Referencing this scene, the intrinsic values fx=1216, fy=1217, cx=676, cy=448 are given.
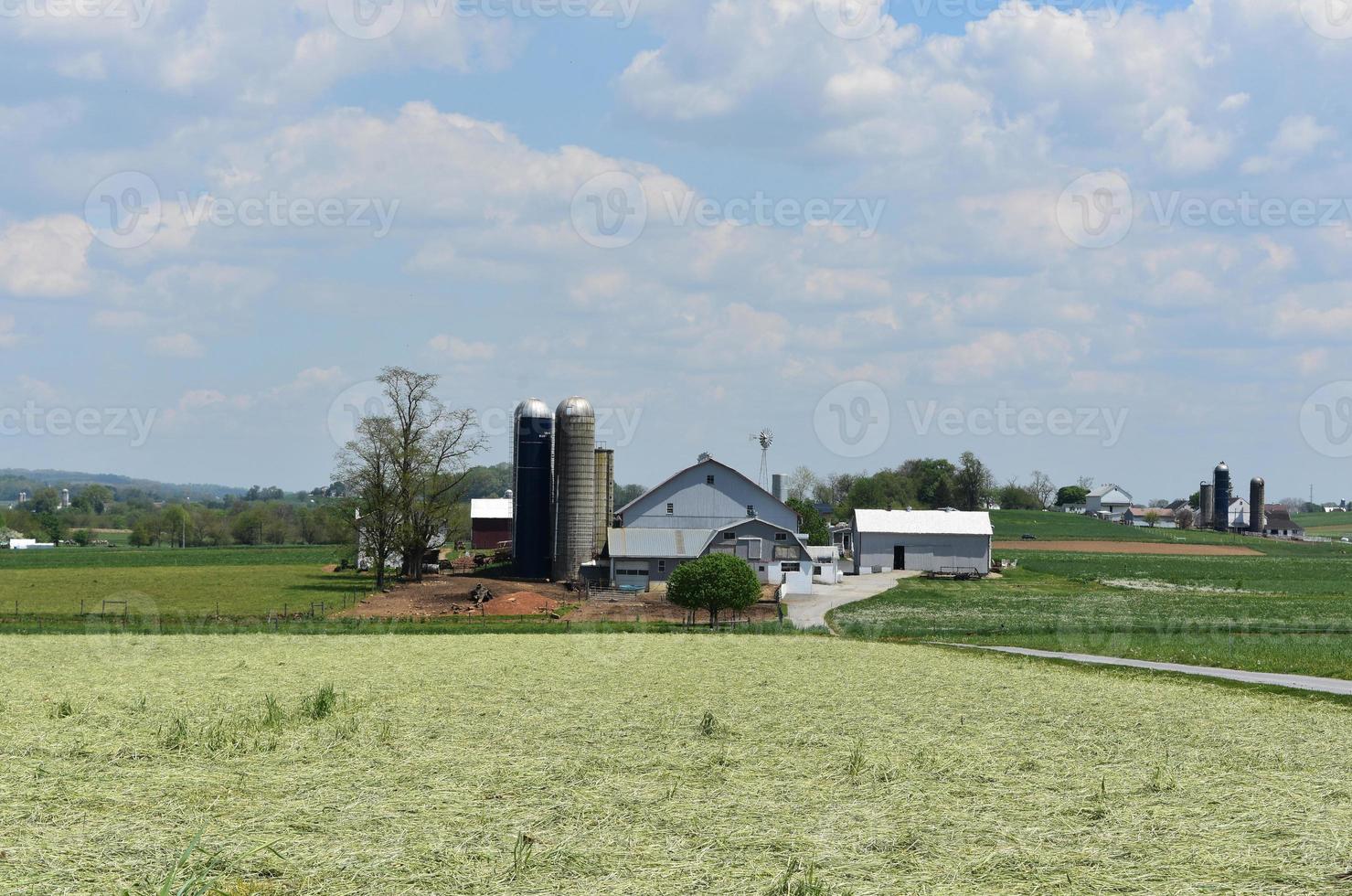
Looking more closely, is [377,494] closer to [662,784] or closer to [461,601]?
[461,601]

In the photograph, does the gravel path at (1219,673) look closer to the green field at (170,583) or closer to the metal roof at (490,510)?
the green field at (170,583)

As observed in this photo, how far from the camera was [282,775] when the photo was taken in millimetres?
16516

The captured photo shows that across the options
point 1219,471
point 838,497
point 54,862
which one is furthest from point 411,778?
point 1219,471

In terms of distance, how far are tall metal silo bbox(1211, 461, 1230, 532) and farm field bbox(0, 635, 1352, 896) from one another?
18131 cm

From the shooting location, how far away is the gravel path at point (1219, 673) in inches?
1153

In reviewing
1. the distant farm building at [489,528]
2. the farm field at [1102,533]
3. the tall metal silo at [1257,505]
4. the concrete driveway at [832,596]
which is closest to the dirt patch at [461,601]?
the concrete driveway at [832,596]

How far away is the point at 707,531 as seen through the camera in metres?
74.4

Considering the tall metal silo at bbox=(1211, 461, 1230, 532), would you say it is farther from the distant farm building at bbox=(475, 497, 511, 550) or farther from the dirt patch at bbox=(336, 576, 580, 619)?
the dirt patch at bbox=(336, 576, 580, 619)

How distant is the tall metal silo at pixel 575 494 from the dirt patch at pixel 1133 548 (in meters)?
68.3

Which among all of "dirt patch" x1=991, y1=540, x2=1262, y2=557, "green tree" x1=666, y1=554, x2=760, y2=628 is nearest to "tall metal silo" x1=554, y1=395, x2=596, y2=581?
"green tree" x1=666, y1=554, x2=760, y2=628

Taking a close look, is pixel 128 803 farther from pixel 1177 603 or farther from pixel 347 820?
pixel 1177 603

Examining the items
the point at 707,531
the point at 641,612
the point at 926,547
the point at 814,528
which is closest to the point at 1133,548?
the point at 814,528

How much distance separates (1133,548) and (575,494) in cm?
8531

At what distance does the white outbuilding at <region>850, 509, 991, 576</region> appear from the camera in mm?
86188
